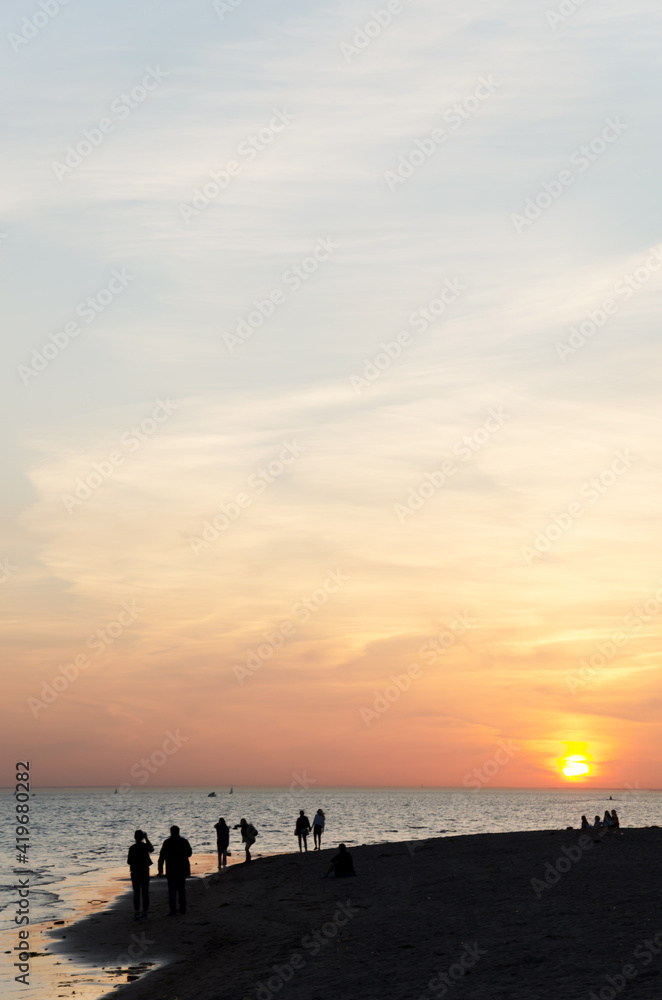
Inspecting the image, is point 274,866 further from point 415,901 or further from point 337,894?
point 415,901

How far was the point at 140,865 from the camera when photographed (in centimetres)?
2764

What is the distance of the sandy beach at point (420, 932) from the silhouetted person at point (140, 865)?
0.58 meters

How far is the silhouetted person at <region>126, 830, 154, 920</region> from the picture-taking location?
27.5 metres

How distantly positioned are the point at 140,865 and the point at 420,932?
33.0 feet

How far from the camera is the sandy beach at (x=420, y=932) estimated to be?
1638cm

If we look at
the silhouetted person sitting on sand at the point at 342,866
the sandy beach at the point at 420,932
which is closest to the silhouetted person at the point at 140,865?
the sandy beach at the point at 420,932

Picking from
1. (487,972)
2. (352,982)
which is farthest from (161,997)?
(487,972)

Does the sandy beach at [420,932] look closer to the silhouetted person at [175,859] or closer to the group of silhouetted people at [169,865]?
the group of silhouetted people at [169,865]

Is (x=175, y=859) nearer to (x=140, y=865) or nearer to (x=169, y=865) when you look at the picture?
(x=169, y=865)

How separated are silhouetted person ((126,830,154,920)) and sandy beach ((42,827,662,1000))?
0.58 meters

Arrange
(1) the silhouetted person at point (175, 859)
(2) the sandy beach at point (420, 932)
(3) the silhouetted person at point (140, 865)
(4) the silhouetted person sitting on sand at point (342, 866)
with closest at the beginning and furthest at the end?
(2) the sandy beach at point (420, 932), (1) the silhouetted person at point (175, 859), (3) the silhouetted person at point (140, 865), (4) the silhouetted person sitting on sand at point (342, 866)

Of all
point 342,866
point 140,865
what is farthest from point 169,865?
point 342,866

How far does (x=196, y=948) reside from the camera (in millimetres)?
23312

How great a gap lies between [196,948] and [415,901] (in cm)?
616
